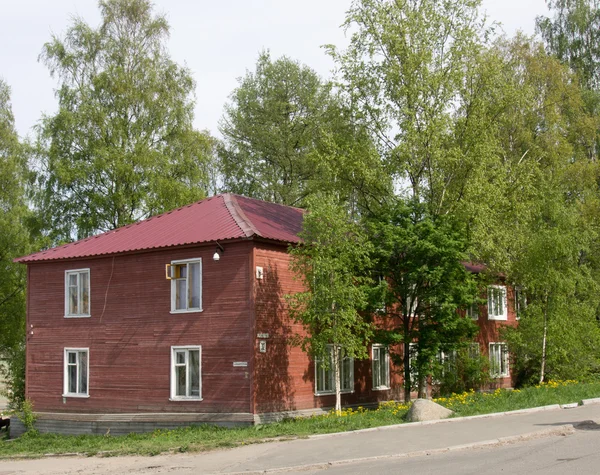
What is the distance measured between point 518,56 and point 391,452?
3207cm

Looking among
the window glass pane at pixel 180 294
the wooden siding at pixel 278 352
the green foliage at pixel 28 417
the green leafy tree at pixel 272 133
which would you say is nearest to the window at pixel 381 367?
the wooden siding at pixel 278 352

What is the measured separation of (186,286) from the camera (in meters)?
25.8

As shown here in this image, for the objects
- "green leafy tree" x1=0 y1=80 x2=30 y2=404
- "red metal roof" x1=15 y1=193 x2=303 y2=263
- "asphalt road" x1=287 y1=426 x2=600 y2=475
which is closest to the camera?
"asphalt road" x1=287 y1=426 x2=600 y2=475

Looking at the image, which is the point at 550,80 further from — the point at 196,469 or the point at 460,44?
the point at 196,469

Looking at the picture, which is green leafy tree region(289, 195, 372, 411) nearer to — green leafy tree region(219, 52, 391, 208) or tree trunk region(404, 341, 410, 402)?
tree trunk region(404, 341, 410, 402)

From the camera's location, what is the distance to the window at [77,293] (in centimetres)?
2867

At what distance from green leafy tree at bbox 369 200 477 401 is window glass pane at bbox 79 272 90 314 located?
34.1 feet

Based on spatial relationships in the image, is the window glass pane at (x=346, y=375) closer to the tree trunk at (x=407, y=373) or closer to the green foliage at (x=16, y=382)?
the tree trunk at (x=407, y=373)

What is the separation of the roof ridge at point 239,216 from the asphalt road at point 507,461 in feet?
35.5

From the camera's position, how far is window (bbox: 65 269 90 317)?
28672 mm

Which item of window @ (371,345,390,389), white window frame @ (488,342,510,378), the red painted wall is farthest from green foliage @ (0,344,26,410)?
white window frame @ (488,342,510,378)

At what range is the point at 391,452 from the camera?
50.4 feet

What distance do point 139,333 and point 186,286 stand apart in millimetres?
2550

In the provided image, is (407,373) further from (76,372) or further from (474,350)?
(76,372)
